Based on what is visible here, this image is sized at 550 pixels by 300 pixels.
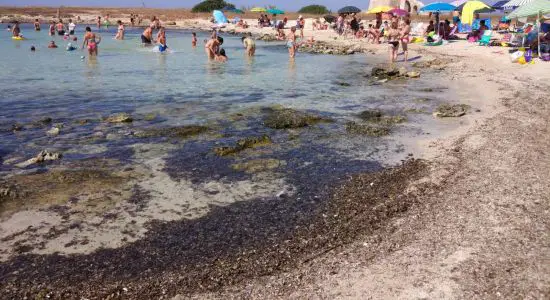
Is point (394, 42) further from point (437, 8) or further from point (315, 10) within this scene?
point (315, 10)

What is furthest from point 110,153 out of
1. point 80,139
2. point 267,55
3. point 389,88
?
point 267,55

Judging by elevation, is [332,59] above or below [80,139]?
above

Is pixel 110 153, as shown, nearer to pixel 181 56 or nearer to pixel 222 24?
pixel 181 56

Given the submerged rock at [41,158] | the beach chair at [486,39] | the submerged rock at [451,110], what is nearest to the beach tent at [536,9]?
the beach chair at [486,39]

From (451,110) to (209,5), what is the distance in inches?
3134

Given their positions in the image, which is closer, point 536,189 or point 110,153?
point 536,189

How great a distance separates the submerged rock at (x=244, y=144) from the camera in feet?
28.4

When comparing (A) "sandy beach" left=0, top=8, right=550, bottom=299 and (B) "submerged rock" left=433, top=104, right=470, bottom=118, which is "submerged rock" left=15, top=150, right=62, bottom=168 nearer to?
(A) "sandy beach" left=0, top=8, right=550, bottom=299

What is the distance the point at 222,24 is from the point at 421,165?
57764 millimetres

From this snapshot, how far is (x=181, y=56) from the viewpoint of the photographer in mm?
28359

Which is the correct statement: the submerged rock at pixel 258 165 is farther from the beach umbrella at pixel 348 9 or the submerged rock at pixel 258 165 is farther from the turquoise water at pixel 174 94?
the beach umbrella at pixel 348 9

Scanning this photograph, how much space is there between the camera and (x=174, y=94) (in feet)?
49.5

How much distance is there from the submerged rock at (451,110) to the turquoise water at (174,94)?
498 millimetres

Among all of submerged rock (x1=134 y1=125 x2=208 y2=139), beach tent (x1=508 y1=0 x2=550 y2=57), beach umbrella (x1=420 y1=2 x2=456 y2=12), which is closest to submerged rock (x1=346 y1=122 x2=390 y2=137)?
submerged rock (x1=134 y1=125 x2=208 y2=139)
